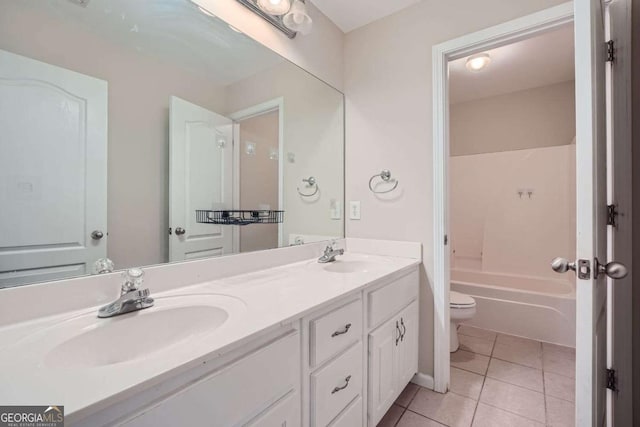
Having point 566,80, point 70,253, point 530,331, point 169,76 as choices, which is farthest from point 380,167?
point 566,80

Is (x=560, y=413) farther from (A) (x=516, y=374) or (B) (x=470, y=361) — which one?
(B) (x=470, y=361)

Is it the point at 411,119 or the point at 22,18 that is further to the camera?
the point at 411,119

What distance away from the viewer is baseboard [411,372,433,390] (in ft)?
5.40

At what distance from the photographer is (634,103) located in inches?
44.4

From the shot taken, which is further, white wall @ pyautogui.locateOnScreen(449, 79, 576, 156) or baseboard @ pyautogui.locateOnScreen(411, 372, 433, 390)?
white wall @ pyautogui.locateOnScreen(449, 79, 576, 156)

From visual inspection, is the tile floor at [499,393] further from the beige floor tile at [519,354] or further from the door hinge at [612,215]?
the door hinge at [612,215]

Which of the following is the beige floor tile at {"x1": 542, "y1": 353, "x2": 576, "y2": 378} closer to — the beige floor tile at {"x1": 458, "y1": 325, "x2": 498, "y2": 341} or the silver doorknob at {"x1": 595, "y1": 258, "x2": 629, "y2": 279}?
the beige floor tile at {"x1": 458, "y1": 325, "x2": 498, "y2": 341}

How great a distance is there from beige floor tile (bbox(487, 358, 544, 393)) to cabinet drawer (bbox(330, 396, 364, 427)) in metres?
1.18

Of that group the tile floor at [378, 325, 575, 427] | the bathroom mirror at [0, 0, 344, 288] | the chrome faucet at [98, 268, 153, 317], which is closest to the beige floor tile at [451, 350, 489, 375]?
the tile floor at [378, 325, 575, 427]

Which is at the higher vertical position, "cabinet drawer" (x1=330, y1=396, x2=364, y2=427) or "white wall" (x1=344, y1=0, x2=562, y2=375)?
"white wall" (x1=344, y1=0, x2=562, y2=375)

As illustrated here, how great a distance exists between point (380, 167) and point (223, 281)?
123cm

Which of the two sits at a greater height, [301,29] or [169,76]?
[301,29]

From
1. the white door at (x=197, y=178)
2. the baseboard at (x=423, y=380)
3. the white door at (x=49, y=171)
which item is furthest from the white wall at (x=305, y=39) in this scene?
the baseboard at (x=423, y=380)

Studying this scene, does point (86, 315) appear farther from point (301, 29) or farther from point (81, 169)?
point (301, 29)
